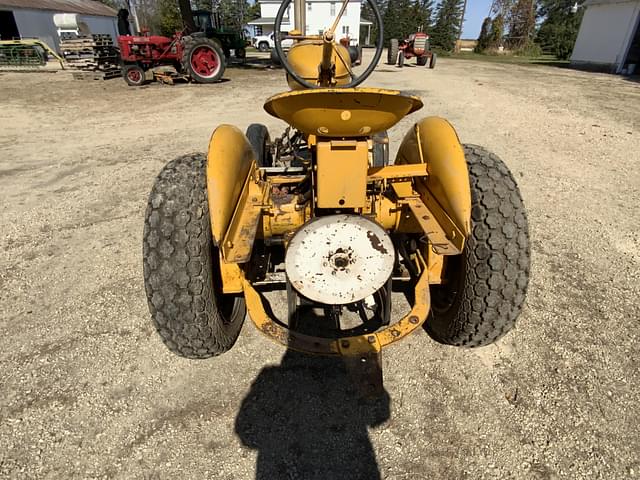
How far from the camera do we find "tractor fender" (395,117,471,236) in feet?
6.47

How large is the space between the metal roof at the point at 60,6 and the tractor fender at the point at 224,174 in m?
32.5

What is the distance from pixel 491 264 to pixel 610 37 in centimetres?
2303

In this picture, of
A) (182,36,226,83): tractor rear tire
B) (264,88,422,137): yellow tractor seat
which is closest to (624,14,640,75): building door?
(182,36,226,83): tractor rear tire

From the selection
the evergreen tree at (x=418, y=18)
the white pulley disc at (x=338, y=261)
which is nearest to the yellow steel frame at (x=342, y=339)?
the white pulley disc at (x=338, y=261)

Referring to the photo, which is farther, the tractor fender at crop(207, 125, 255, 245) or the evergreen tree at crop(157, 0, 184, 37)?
the evergreen tree at crop(157, 0, 184, 37)

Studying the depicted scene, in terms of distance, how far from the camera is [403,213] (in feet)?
7.89

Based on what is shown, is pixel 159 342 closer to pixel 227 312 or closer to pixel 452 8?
pixel 227 312

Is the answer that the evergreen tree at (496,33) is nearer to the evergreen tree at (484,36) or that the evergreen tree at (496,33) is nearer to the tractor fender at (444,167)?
the evergreen tree at (484,36)

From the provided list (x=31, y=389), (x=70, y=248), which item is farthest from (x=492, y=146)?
(x=31, y=389)

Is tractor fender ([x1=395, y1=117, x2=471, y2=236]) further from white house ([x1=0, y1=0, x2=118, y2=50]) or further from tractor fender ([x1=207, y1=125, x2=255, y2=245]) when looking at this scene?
white house ([x1=0, y1=0, x2=118, y2=50])

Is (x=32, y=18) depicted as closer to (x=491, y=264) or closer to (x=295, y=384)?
(x=295, y=384)

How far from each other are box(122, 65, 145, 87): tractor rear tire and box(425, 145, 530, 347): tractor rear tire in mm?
13453

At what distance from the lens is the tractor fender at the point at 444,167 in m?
1.97

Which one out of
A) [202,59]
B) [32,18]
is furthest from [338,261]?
[32,18]
